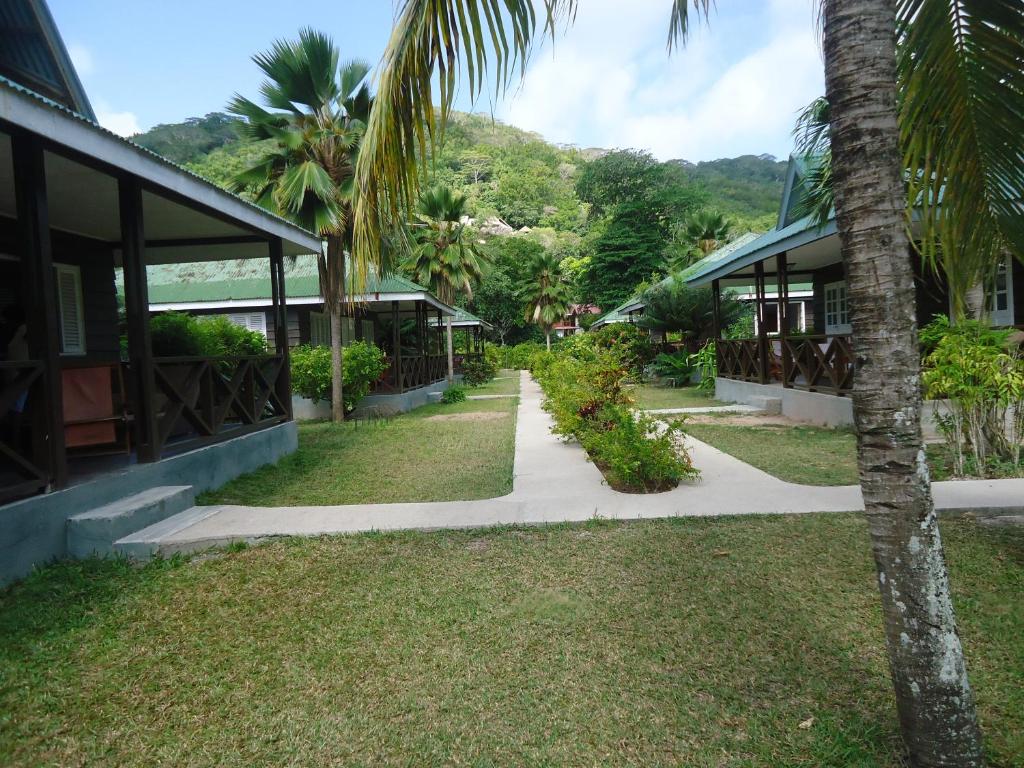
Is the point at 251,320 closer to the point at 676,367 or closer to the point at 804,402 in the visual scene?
the point at 676,367

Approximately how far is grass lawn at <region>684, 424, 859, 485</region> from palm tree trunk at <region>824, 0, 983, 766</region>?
4668mm

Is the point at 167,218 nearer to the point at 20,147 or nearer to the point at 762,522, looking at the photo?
the point at 20,147

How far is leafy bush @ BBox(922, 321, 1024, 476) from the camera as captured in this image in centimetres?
653

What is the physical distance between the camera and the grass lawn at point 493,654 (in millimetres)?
2613

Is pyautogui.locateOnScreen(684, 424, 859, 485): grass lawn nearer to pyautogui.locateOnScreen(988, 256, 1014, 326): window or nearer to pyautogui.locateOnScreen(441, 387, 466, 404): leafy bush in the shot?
pyautogui.locateOnScreen(988, 256, 1014, 326): window

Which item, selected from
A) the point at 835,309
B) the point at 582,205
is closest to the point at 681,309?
the point at 835,309

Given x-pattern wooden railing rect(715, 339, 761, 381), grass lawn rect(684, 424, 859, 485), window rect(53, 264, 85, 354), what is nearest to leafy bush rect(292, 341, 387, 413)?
window rect(53, 264, 85, 354)

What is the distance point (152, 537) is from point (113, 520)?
30 centimetres

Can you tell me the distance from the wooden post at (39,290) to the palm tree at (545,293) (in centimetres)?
4346

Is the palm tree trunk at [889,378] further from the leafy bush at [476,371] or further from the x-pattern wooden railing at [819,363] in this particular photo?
the leafy bush at [476,371]

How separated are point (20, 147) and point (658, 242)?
136 feet

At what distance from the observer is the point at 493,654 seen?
332 centimetres

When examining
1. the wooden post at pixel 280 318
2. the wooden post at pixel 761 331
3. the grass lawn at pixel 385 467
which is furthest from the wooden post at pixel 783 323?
the wooden post at pixel 280 318

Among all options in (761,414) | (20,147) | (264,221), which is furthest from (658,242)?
(20,147)
